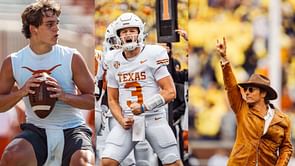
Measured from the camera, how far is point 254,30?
4.74m

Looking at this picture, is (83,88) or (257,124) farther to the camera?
(83,88)

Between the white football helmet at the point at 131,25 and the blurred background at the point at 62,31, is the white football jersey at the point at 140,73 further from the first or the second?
the blurred background at the point at 62,31

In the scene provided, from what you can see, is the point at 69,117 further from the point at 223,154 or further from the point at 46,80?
the point at 223,154

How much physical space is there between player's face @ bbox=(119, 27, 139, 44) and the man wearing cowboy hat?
1.60ft

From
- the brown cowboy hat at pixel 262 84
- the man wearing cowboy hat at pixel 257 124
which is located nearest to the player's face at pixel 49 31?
the man wearing cowboy hat at pixel 257 124

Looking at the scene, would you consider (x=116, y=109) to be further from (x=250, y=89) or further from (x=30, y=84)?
(x=250, y=89)

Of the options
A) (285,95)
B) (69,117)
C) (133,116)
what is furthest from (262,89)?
(69,117)

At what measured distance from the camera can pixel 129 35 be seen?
4.64 metres

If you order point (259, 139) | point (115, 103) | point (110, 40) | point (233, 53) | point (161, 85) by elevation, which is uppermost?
point (110, 40)

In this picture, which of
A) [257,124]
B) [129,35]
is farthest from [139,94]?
[257,124]

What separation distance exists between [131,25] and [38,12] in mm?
596

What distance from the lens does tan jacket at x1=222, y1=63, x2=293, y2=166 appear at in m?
4.64

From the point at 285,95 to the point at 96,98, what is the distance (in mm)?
1104

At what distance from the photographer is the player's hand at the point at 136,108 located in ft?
15.2
